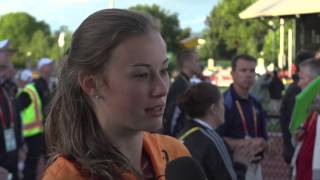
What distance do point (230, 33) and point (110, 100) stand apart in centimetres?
7441

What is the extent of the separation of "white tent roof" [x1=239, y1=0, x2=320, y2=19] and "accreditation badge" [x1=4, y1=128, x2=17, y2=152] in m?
6.83


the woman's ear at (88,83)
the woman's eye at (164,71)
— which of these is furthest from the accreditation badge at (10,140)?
the woman's eye at (164,71)

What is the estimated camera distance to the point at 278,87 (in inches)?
647

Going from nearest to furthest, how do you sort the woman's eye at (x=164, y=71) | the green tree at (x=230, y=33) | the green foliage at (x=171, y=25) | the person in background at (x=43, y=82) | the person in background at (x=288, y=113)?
the woman's eye at (x=164, y=71), the person in background at (x=288, y=113), the person in background at (x=43, y=82), the green tree at (x=230, y=33), the green foliage at (x=171, y=25)

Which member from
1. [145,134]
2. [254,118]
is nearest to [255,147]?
[254,118]

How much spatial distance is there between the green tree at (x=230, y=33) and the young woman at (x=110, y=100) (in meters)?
70.0

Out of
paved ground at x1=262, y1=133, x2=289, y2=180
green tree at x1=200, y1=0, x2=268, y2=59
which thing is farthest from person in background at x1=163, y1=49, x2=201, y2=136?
green tree at x1=200, y1=0, x2=268, y2=59

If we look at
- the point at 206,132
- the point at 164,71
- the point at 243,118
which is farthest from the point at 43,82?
the point at 164,71

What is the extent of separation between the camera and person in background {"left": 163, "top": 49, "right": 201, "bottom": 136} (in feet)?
24.9

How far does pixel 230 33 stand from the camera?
247 feet

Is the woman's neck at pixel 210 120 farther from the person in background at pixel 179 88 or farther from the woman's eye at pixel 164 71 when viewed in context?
the woman's eye at pixel 164 71

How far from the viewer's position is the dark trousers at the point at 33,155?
9797mm

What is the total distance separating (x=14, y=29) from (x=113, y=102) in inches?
4434

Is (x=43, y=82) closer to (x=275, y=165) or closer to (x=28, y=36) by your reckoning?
(x=275, y=165)
